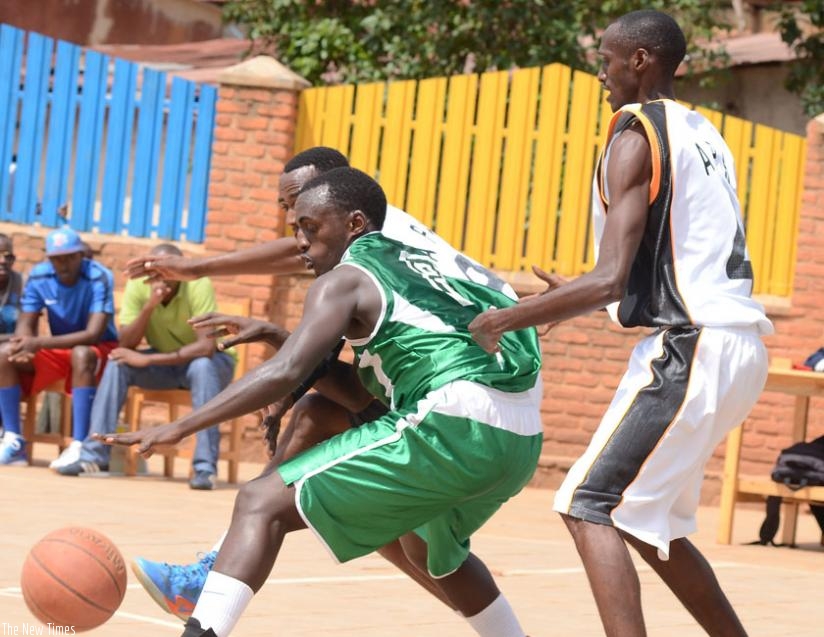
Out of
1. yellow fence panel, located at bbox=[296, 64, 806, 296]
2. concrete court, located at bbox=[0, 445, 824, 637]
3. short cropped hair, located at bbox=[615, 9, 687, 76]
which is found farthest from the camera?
yellow fence panel, located at bbox=[296, 64, 806, 296]

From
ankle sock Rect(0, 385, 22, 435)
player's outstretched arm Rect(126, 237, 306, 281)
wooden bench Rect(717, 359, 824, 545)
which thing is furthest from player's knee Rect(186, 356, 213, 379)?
player's outstretched arm Rect(126, 237, 306, 281)

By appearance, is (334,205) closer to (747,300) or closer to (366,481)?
(366,481)

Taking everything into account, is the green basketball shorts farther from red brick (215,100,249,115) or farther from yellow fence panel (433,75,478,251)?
red brick (215,100,249,115)

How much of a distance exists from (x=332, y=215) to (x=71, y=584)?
4.28ft

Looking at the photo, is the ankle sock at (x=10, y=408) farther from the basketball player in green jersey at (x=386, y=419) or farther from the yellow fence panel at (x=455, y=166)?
the basketball player in green jersey at (x=386, y=419)

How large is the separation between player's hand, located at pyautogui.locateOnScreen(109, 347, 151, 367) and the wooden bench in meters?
3.85

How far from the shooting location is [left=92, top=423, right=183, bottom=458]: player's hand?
14.1 ft

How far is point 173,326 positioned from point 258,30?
7540 millimetres

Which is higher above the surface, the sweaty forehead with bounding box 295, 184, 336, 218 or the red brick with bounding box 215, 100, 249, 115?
the red brick with bounding box 215, 100, 249, 115

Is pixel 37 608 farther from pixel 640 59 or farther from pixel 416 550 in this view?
pixel 640 59

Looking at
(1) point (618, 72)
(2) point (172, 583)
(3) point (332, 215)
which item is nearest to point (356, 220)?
(3) point (332, 215)

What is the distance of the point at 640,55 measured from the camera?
15.8 feet

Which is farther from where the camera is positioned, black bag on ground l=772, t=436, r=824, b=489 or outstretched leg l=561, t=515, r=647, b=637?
black bag on ground l=772, t=436, r=824, b=489

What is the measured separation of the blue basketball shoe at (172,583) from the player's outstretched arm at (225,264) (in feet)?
4.91
